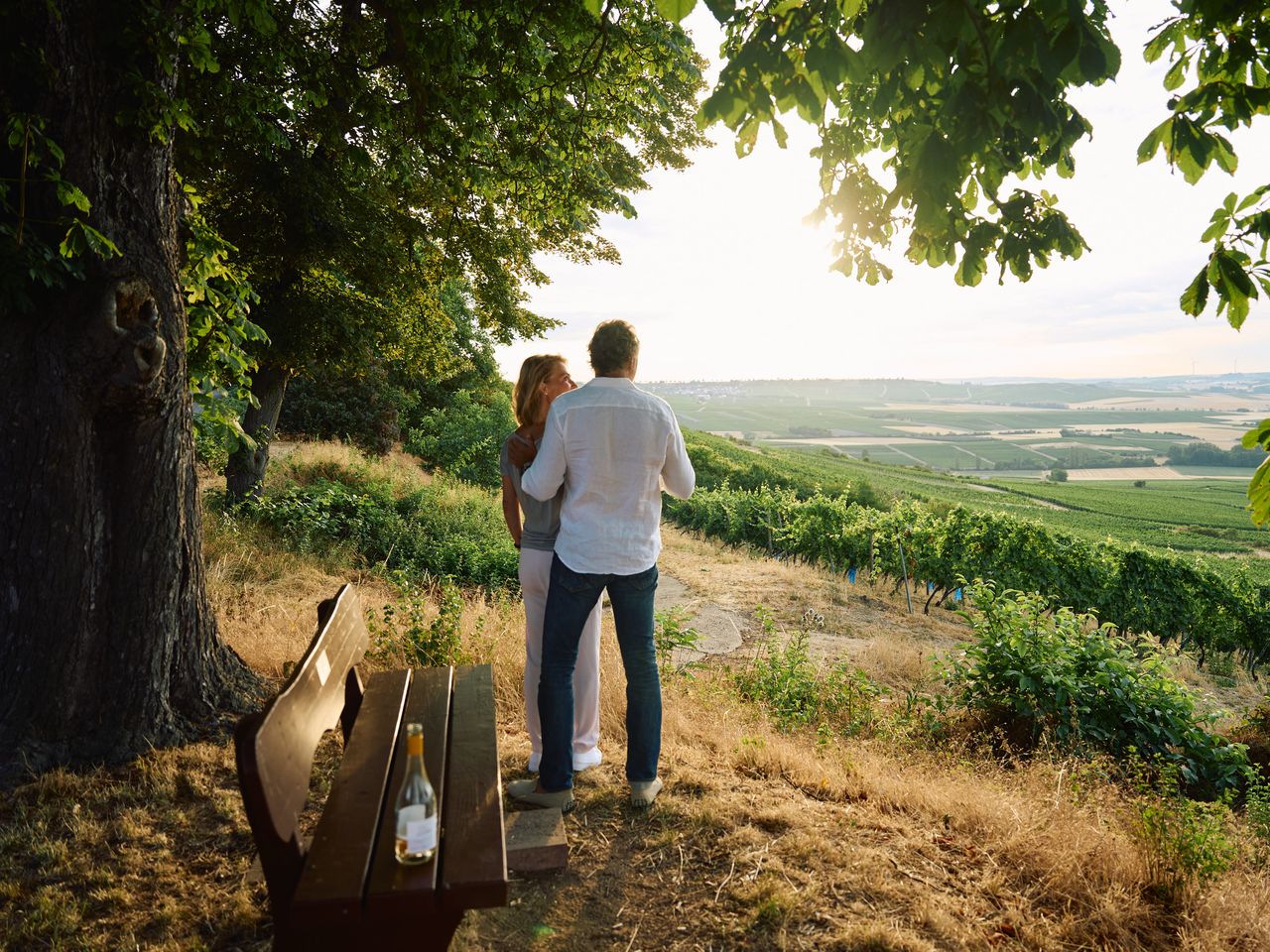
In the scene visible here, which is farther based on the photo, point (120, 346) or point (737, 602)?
point (737, 602)

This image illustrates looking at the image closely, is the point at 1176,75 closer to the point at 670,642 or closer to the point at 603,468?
the point at 603,468

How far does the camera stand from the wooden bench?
168cm

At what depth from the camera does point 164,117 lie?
3.60 metres

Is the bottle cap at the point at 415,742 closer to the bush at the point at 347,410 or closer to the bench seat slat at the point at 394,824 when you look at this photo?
the bench seat slat at the point at 394,824

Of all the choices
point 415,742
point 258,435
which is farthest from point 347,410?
point 415,742

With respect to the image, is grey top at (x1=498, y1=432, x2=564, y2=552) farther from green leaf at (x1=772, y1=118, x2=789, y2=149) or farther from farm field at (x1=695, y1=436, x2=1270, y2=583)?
farm field at (x1=695, y1=436, x2=1270, y2=583)

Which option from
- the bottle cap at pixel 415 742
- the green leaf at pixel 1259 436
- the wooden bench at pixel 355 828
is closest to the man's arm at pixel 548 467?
the wooden bench at pixel 355 828

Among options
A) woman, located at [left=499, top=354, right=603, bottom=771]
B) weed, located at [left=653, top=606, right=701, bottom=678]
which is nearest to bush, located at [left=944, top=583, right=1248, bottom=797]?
weed, located at [left=653, top=606, right=701, bottom=678]

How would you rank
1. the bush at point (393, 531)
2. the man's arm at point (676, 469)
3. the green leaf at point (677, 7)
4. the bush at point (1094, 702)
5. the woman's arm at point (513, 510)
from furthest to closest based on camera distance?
the bush at point (393, 531) → the bush at point (1094, 702) → the woman's arm at point (513, 510) → the man's arm at point (676, 469) → the green leaf at point (677, 7)

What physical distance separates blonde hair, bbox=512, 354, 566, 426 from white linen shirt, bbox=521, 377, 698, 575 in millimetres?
334

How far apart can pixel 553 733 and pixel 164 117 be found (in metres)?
3.52

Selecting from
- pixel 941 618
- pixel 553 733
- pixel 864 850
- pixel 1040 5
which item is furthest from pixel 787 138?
pixel 941 618

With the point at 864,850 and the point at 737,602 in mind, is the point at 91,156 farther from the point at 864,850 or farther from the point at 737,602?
the point at 737,602

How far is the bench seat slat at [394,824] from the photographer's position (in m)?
1.72
